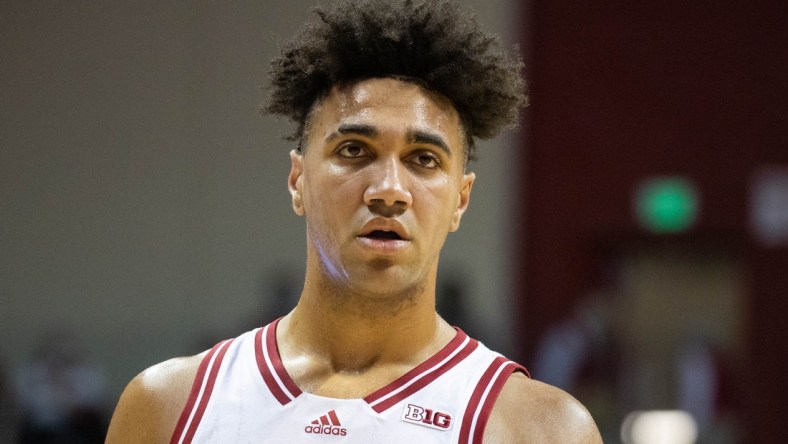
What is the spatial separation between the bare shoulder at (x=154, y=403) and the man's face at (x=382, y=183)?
0.39 meters

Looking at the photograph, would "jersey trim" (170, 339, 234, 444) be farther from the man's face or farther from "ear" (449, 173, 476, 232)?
"ear" (449, 173, 476, 232)

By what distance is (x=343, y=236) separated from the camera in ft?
8.06

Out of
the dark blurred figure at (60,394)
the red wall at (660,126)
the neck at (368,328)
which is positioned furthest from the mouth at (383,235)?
the red wall at (660,126)

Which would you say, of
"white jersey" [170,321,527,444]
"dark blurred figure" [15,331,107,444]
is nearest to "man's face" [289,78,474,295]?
"white jersey" [170,321,527,444]

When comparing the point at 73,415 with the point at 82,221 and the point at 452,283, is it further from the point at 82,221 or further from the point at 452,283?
the point at 452,283

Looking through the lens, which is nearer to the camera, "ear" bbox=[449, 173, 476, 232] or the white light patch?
"ear" bbox=[449, 173, 476, 232]

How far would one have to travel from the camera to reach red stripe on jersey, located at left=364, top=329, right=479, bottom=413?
246cm

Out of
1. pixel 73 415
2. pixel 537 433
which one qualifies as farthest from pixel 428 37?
pixel 73 415

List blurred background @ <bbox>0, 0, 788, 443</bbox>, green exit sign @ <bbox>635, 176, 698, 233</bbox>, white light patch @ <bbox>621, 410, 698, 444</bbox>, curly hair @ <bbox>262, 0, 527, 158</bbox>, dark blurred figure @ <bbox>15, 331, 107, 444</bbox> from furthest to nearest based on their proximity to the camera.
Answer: green exit sign @ <bbox>635, 176, 698, 233</bbox>
white light patch @ <bbox>621, 410, 698, 444</bbox>
blurred background @ <bbox>0, 0, 788, 443</bbox>
dark blurred figure @ <bbox>15, 331, 107, 444</bbox>
curly hair @ <bbox>262, 0, 527, 158</bbox>

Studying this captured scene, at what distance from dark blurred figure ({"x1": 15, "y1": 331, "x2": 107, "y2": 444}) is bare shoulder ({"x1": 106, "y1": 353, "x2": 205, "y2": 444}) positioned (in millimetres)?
3620

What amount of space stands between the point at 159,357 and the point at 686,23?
4295mm

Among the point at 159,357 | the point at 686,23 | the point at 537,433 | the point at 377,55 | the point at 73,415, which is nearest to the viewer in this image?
the point at 537,433

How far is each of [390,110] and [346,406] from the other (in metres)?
0.63

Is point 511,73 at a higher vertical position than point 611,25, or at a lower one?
lower
